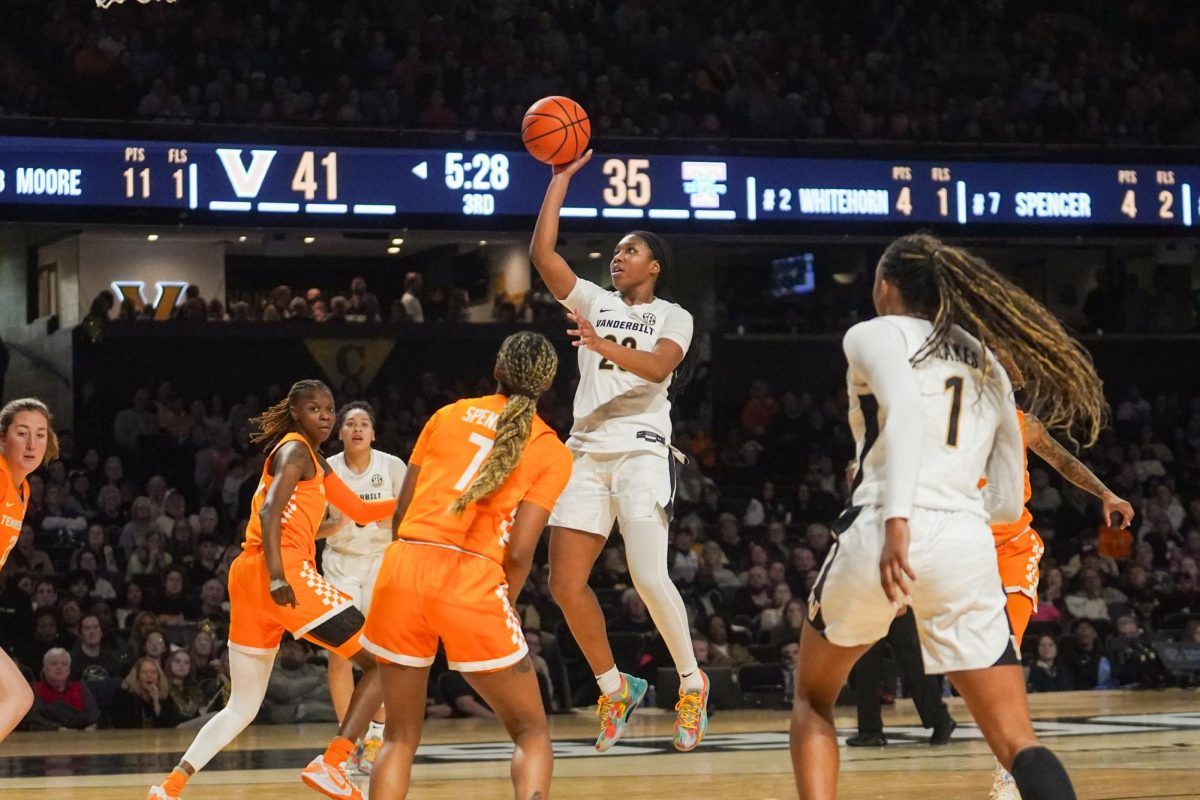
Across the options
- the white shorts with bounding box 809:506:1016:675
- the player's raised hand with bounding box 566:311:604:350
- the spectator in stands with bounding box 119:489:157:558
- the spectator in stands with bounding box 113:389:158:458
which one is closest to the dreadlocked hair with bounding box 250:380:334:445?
the player's raised hand with bounding box 566:311:604:350

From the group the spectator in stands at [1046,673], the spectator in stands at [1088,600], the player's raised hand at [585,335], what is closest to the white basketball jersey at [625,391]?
the player's raised hand at [585,335]

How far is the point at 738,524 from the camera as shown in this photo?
1739 cm

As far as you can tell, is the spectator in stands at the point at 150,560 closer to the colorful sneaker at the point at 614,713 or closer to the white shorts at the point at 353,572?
the white shorts at the point at 353,572

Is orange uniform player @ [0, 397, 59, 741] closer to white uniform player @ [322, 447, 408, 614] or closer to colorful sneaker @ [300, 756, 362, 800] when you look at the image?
colorful sneaker @ [300, 756, 362, 800]

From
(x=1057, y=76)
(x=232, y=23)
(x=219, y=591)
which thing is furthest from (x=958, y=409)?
(x=1057, y=76)

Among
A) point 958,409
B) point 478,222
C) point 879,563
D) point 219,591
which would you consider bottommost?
point 219,591

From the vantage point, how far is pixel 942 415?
4.50m

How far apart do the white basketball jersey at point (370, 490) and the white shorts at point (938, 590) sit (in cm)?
525

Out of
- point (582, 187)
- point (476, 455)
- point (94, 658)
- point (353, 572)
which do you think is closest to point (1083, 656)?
point (582, 187)

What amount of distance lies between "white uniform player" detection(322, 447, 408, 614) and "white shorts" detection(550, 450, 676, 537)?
258 cm

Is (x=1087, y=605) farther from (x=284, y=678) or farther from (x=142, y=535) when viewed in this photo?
(x=142, y=535)

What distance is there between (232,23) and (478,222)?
464 cm

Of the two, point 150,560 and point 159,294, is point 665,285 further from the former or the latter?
point 159,294

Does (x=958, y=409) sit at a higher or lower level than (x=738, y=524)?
higher
